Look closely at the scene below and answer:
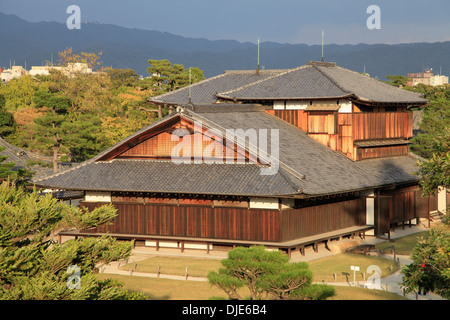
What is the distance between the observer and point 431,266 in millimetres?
16625

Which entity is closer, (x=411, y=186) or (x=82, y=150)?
(x=411, y=186)

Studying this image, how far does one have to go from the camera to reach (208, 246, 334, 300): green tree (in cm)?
1780

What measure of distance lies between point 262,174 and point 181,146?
14.8ft

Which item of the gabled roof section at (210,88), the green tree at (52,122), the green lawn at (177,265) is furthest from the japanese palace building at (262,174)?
the green tree at (52,122)

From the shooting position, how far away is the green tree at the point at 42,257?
1425 centimetres

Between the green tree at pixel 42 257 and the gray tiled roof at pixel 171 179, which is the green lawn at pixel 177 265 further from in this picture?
the green tree at pixel 42 257

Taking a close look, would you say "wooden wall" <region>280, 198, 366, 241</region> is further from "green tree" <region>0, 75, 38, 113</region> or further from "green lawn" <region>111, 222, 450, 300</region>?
"green tree" <region>0, 75, 38, 113</region>

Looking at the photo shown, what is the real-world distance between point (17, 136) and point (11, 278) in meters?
54.8

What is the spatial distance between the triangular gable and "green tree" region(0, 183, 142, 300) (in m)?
13.7

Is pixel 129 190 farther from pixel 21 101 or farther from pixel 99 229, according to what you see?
pixel 21 101

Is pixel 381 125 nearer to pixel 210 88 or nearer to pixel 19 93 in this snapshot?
pixel 210 88

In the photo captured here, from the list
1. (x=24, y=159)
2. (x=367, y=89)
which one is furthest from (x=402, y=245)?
(x=24, y=159)

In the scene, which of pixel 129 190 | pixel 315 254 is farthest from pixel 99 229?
pixel 315 254
